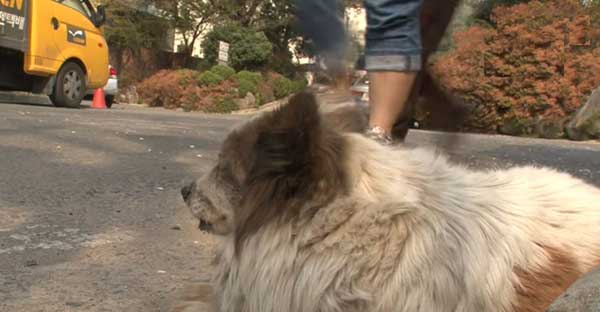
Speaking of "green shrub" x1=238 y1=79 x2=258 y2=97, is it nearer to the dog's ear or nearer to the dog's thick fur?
the dog's thick fur

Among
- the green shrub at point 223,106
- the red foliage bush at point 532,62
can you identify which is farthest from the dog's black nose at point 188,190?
the green shrub at point 223,106

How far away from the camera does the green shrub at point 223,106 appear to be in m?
22.6

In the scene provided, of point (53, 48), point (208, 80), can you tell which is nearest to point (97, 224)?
point (53, 48)

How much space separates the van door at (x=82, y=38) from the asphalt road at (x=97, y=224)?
785 centimetres

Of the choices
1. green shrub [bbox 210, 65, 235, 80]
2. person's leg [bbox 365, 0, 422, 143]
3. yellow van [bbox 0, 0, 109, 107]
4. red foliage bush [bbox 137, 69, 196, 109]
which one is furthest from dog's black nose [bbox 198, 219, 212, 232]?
green shrub [bbox 210, 65, 235, 80]

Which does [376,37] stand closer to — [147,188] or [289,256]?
[289,256]

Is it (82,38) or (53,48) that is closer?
(53,48)

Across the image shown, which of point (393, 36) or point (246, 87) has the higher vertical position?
point (393, 36)

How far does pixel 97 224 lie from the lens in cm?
375

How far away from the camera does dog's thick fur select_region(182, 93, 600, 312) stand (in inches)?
76.8

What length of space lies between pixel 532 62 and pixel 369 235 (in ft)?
60.1

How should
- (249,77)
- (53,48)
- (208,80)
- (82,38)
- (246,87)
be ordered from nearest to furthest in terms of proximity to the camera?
1. (53,48)
2. (82,38)
3. (208,80)
4. (246,87)
5. (249,77)

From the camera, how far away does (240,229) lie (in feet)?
7.05

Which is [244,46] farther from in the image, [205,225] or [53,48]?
[205,225]
